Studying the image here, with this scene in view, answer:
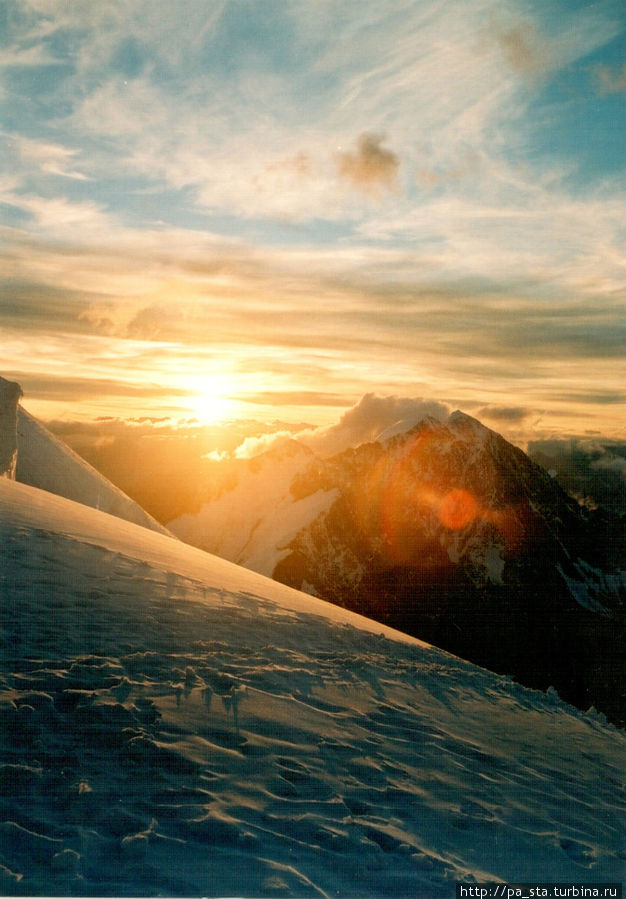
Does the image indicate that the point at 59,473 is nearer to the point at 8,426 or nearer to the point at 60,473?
the point at 60,473

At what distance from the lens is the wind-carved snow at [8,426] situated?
34406 mm

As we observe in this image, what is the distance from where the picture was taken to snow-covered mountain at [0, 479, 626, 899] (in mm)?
6055

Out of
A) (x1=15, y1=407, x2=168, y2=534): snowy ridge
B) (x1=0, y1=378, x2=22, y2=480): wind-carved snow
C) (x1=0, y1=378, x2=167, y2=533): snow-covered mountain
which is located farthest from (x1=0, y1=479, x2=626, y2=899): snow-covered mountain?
Result: (x1=15, y1=407, x2=168, y2=534): snowy ridge

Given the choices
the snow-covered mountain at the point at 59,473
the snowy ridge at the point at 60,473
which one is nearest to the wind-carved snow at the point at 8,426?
the snow-covered mountain at the point at 59,473

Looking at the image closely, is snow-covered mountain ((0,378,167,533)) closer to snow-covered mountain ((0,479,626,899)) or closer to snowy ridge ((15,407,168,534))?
snowy ridge ((15,407,168,534))

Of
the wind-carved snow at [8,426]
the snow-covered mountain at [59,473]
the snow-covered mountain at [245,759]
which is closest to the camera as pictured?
the snow-covered mountain at [245,759]

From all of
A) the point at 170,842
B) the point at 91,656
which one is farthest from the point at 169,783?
the point at 91,656

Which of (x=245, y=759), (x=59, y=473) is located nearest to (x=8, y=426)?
(x=59, y=473)

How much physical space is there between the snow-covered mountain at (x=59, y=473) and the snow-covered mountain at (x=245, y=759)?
1211 inches

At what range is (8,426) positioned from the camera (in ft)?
116

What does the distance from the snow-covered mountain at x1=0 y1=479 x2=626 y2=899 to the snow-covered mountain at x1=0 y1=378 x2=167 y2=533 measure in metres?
30.8

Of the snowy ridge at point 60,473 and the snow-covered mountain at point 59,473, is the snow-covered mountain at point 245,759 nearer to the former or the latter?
the snow-covered mountain at point 59,473

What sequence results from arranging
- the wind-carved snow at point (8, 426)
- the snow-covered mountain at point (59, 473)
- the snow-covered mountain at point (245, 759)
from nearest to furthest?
the snow-covered mountain at point (245, 759) < the wind-carved snow at point (8, 426) < the snow-covered mountain at point (59, 473)

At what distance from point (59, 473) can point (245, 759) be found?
4008 cm
